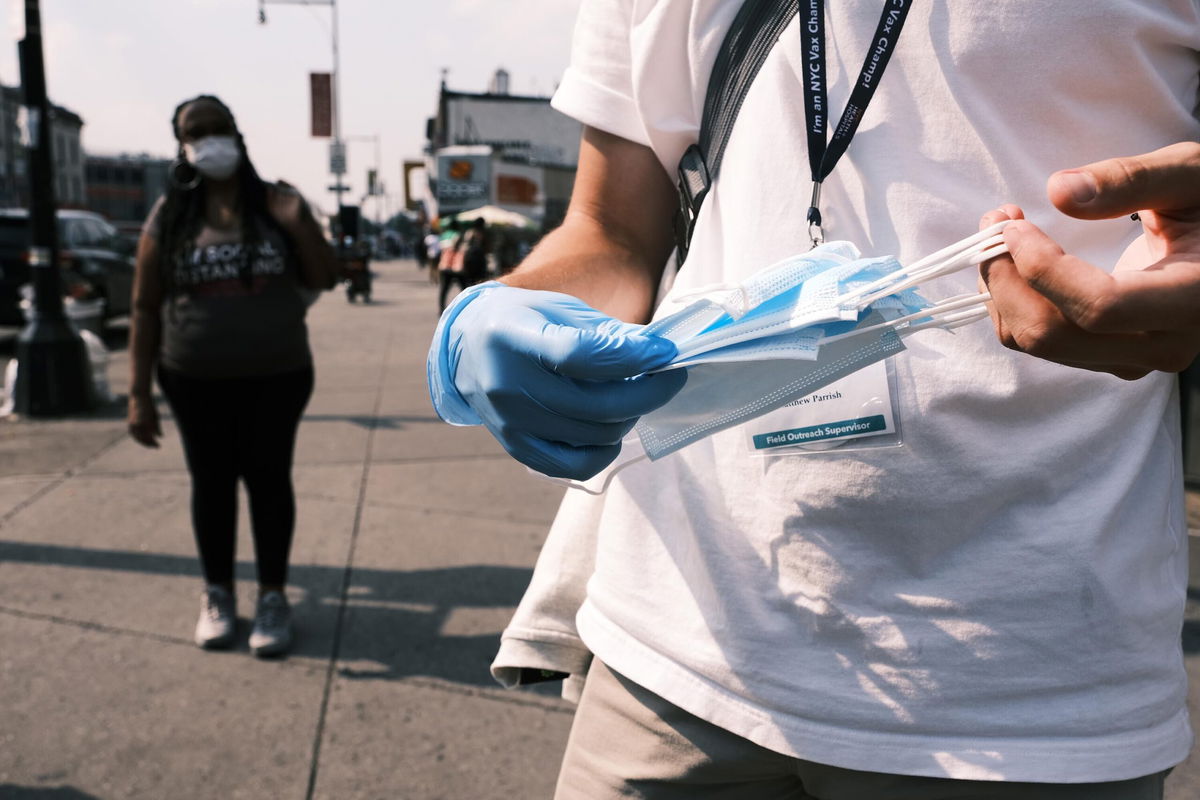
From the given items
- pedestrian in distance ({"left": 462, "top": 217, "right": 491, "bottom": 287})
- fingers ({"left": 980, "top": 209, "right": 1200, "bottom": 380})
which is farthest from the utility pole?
fingers ({"left": 980, "top": 209, "right": 1200, "bottom": 380})

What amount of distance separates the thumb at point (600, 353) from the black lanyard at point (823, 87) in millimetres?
283

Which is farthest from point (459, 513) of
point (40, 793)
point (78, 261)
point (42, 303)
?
point (78, 261)

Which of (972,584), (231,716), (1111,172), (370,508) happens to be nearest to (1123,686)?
(972,584)

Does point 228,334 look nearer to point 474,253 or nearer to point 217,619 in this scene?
point 217,619

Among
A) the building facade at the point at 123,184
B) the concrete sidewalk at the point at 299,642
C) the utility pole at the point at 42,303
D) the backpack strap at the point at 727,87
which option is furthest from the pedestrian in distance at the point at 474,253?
the building facade at the point at 123,184

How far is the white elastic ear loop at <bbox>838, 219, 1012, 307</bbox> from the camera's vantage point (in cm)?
87

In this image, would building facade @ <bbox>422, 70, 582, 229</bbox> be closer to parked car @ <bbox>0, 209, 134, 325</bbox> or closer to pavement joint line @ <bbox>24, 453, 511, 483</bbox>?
parked car @ <bbox>0, 209, 134, 325</bbox>

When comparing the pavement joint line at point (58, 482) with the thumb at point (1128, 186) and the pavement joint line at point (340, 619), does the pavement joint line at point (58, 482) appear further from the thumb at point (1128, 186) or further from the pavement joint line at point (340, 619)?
the thumb at point (1128, 186)

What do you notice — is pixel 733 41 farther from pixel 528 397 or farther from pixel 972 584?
pixel 972 584

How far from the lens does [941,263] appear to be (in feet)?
2.99

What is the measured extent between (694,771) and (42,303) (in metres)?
8.11

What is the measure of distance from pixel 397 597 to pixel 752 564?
336 centimetres

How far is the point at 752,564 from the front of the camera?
1.17 metres

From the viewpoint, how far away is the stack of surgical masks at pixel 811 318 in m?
0.92
